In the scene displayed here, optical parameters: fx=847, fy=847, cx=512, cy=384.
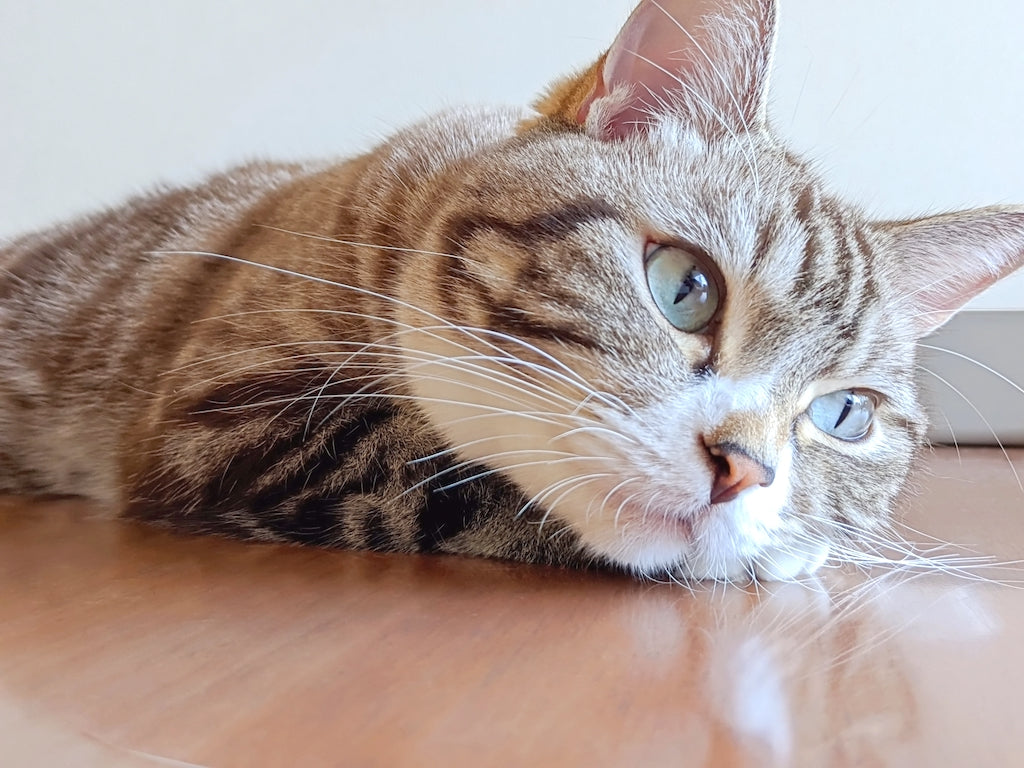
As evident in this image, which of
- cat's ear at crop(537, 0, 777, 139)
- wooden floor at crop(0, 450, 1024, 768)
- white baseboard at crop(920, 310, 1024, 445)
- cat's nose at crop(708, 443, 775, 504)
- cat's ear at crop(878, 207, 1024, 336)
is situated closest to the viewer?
wooden floor at crop(0, 450, 1024, 768)

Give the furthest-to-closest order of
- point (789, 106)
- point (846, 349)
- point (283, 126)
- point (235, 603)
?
point (283, 126) → point (789, 106) → point (846, 349) → point (235, 603)

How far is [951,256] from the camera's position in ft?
3.93

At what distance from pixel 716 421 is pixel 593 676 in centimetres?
30

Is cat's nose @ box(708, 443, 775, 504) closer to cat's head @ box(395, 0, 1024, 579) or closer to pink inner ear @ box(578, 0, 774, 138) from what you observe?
cat's head @ box(395, 0, 1024, 579)

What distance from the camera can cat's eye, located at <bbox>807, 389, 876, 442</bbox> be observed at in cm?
103

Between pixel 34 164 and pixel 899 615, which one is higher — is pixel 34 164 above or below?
above

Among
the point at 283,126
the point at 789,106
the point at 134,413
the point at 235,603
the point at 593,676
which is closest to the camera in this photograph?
the point at 593,676

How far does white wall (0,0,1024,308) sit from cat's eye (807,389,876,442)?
0.84 metres

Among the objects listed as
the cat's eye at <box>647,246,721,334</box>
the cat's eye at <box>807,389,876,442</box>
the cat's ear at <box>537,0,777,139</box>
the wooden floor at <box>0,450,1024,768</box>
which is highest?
the cat's ear at <box>537,0,777,139</box>

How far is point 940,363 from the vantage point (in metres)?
1.90

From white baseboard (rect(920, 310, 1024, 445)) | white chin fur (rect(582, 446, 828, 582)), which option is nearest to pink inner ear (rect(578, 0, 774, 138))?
white chin fur (rect(582, 446, 828, 582))

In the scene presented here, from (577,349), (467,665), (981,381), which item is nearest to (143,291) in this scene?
(577,349)

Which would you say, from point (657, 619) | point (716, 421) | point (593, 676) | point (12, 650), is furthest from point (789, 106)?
point (12, 650)

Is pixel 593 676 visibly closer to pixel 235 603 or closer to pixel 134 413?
pixel 235 603
